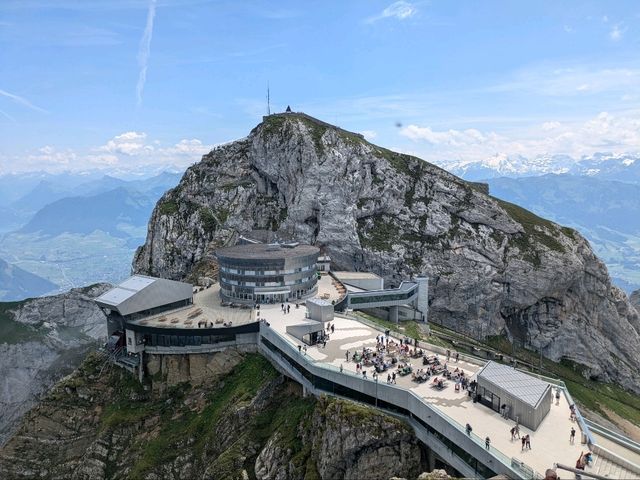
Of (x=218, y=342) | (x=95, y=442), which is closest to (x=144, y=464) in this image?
(x=95, y=442)

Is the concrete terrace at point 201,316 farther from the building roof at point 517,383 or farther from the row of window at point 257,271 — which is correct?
the building roof at point 517,383

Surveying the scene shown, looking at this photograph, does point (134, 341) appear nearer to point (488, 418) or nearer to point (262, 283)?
point (262, 283)

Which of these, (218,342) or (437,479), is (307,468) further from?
(218,342)

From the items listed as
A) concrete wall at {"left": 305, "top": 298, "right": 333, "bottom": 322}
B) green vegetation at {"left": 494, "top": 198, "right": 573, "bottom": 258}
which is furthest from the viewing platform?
green vegetation at {"left": 494, "top": 198, "right": 573, "bottom": 258}

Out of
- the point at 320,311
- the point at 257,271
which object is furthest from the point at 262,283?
the point at 320,311

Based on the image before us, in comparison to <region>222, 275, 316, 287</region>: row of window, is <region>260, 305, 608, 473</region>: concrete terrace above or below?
below

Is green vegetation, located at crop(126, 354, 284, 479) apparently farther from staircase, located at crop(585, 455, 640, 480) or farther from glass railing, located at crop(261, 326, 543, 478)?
staircase, located at crop(585, 455, 640, 480)

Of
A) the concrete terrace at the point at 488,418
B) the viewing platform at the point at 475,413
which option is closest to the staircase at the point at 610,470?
the viewing platform at the point at 475,413
